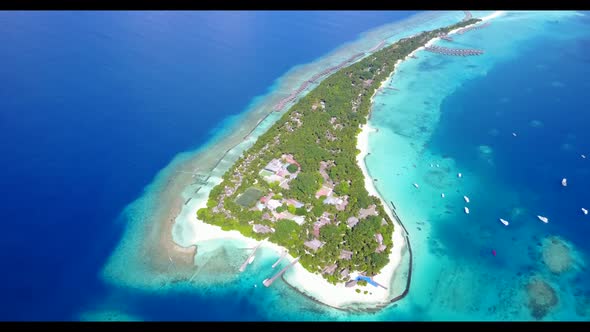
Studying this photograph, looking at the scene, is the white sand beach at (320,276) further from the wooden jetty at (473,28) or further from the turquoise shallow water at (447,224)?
the wooden jetty at (473,28)

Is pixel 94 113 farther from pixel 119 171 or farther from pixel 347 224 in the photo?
pixel 347 224

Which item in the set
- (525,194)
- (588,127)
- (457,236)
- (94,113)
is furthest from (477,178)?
(94,113)

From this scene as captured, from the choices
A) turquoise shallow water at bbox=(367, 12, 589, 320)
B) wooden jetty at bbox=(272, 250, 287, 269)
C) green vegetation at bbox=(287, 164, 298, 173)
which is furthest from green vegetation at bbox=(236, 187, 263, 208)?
turquoise shallow water at bbox=(367, 12, 589, 320)

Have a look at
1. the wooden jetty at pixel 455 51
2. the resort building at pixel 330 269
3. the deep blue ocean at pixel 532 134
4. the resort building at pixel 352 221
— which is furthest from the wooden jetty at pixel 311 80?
the resort building at pixel 330 269

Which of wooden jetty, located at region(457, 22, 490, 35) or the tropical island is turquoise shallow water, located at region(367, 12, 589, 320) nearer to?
the tropical island

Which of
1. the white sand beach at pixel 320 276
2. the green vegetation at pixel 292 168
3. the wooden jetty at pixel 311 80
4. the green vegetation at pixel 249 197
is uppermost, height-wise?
the wooden jetty at pixel 311 80

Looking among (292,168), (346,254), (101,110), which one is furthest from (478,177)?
(101,110)
